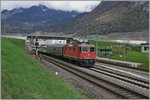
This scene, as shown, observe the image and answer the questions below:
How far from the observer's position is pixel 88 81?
29500 millimetres

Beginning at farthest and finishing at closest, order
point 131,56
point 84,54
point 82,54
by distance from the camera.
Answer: point 131,56 → point 84,54 → point 82,54

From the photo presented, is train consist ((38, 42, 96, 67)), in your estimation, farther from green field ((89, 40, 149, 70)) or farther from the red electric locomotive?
green field ((89, 40, 149, 70))

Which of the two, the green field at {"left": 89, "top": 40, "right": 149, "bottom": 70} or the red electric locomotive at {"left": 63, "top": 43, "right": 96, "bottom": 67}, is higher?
the red electric locomotive at {"left": 63, "top": 43, "right": 96, "bottom": 67}

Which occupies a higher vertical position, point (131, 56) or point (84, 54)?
point (84, 54)

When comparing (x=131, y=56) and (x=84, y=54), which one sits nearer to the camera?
(x=84, y=54)

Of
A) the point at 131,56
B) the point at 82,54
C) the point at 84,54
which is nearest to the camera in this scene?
the point at 82,54

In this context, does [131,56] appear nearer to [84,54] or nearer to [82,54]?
[84,54]

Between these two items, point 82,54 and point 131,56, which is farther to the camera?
Answer: point 131,56

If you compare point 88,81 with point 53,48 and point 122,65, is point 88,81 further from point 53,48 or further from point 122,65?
point 53,48

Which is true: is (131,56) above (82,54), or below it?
below

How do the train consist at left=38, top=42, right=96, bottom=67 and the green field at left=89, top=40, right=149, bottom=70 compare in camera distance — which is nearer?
the train consist at left=38, top=42, right=96, bottom=67

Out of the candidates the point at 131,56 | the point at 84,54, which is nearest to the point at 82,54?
the point at 84,54

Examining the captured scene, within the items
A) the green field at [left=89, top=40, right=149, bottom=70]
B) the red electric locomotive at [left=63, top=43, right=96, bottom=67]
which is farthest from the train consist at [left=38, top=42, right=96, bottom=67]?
the green field at [left=89, top=40, right=149, bottom=70]

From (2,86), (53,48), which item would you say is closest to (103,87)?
(2,86)
